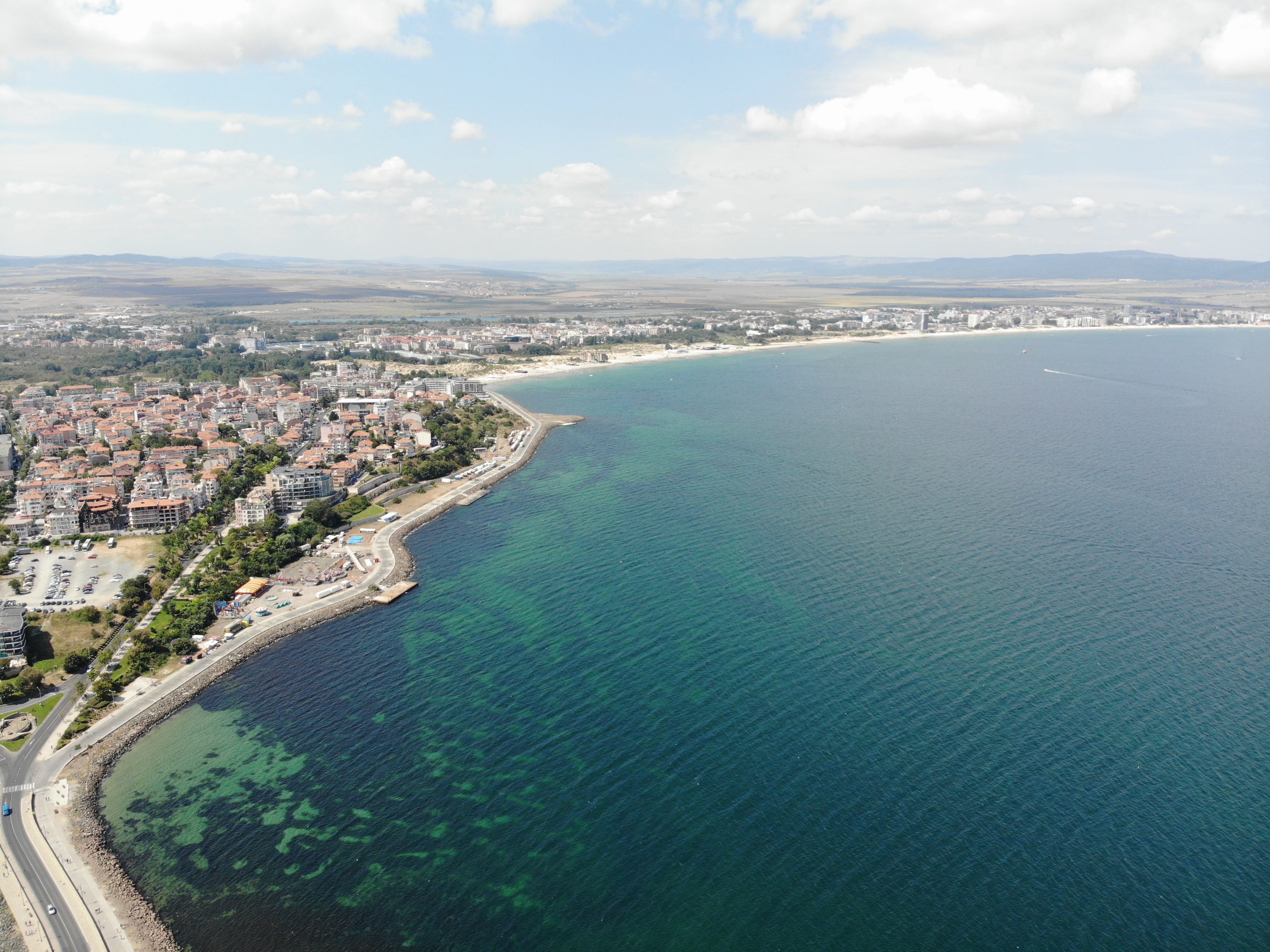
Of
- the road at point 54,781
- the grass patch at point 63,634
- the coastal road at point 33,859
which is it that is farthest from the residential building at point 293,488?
the coastal road at point 33,859

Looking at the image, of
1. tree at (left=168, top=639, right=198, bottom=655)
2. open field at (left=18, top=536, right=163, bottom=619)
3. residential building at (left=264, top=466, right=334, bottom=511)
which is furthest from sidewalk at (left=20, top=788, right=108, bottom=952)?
residential building at (left=264, top=466, right=334, bottom=511)

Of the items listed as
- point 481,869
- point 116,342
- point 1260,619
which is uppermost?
point 116,342

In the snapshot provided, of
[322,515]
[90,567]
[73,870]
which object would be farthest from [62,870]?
[322,515]

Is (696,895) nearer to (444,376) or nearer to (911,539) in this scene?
(911,539)

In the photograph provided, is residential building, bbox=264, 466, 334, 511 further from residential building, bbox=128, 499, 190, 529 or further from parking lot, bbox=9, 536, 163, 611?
parking lot, bbox=9, 536, 163, 611

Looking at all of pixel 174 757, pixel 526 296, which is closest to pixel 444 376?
pixel 174 757

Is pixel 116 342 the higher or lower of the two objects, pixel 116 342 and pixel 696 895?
the higher
